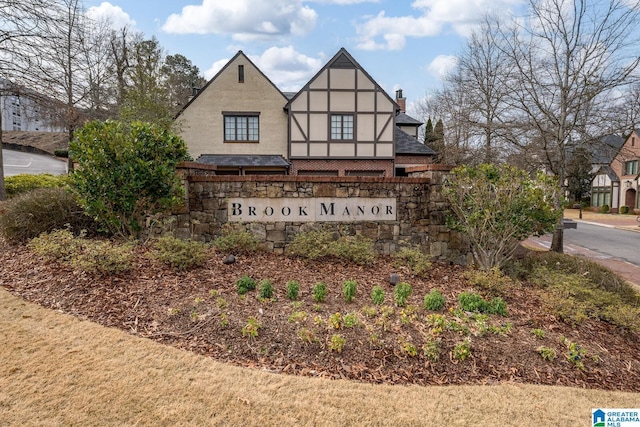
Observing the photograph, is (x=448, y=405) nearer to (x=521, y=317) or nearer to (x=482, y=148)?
(x=521, y=317)

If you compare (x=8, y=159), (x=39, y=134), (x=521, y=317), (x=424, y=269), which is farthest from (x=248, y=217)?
(x=39, y=134)

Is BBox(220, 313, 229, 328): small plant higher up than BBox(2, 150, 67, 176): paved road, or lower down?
lower down

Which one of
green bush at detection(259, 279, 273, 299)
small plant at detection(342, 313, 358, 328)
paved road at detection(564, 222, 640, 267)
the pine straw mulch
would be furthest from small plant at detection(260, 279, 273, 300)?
paved road at detection(564, 222, 640, 267)

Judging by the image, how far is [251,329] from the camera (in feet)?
13.0

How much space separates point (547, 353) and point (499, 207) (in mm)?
3096

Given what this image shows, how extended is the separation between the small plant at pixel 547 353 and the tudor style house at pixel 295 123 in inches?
574

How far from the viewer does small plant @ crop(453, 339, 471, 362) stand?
12.4 ft

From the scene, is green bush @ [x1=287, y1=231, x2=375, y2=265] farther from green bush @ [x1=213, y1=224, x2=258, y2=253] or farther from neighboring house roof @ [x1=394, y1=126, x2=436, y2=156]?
neighboring house roof @ [x1=394, y1=126, x2=436, y2=156]

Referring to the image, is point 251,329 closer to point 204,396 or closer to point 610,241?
point 204,396

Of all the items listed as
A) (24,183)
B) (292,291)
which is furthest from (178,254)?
(24,183)

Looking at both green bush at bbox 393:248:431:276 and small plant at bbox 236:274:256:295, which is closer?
small plant at bbox 236:274:256:295

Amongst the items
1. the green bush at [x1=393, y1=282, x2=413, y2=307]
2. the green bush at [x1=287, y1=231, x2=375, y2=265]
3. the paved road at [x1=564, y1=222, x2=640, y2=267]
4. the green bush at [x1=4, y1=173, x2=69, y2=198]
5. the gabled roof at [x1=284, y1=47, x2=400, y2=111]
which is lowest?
the paved road at [x1=564, y1=222, x2=640, y2=267]

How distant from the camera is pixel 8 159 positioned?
2584 centimetres

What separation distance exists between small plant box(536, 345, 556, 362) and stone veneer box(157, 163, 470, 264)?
371 centimetres
